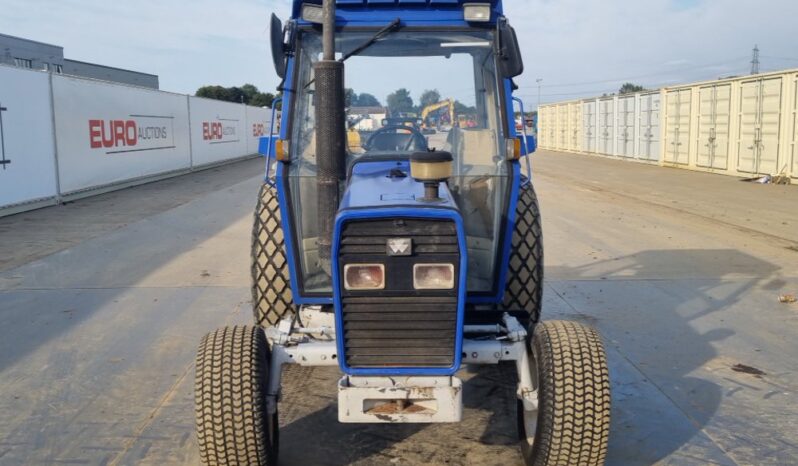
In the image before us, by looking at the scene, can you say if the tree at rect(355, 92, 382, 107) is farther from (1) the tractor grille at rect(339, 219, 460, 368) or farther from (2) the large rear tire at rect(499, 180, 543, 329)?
(1) the tractor grille at rect(339, 219, 460, 368)

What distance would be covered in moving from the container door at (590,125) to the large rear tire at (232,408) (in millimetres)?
33843

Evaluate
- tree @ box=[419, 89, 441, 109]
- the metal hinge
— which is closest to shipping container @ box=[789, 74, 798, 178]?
tree @ box=[419, 89, 441, 109]

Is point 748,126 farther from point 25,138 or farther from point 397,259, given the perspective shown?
point 397,259

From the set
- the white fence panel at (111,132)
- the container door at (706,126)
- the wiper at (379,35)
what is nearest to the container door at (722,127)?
the container door at (706,126)

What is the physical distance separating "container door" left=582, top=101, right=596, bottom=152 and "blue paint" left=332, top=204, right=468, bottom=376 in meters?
→ 33.6

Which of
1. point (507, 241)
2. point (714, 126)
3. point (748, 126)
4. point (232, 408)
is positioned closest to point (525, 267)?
point (507, 241)

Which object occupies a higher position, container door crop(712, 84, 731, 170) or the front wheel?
container door crop(712, 84, 731, 170)

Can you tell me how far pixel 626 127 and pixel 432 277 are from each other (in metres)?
29.6

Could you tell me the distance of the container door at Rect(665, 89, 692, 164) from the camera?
25047mm

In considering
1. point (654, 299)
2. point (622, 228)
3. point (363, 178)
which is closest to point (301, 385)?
point (363, 178)

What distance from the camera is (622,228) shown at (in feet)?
40.2

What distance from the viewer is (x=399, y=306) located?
11.6 feet

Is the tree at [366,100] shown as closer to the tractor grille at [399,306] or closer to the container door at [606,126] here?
the tractor grille at [399,306]

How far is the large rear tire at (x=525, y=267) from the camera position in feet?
16.2
